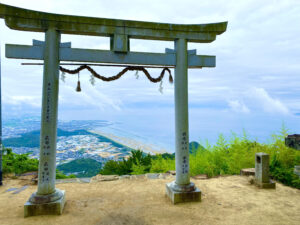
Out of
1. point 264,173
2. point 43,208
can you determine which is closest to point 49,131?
point 43,208

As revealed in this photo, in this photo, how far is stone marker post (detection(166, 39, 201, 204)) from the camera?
4.63 m

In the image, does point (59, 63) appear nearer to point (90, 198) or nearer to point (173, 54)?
point (173, 54)

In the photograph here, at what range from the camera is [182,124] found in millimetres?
4652

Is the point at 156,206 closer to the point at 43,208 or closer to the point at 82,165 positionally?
the point at 43,208

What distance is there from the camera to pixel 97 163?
13375mm

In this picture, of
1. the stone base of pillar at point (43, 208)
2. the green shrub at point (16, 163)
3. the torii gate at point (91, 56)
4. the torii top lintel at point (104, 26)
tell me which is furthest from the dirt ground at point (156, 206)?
the torii top lintel at point (104, 26)

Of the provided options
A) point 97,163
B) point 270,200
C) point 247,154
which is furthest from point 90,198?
point 97,163

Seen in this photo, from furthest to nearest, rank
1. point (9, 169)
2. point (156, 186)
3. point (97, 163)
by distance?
1. point (97, 163)
2. point (9, 169)
3. point (156, 186)

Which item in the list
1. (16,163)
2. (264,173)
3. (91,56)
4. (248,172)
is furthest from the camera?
(16,163)

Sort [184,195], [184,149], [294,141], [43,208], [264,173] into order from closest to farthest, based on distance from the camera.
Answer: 1. [294,141]
2. [43,208]
3. [184,195]
4. [184,149]
5. [264,173]

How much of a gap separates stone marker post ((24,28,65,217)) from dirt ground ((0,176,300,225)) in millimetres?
376

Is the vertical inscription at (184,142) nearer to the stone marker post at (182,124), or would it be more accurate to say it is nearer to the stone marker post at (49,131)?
the stone marker post at (182,124)

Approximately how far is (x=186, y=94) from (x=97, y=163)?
34.7 ft

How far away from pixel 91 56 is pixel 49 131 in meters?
1.87
